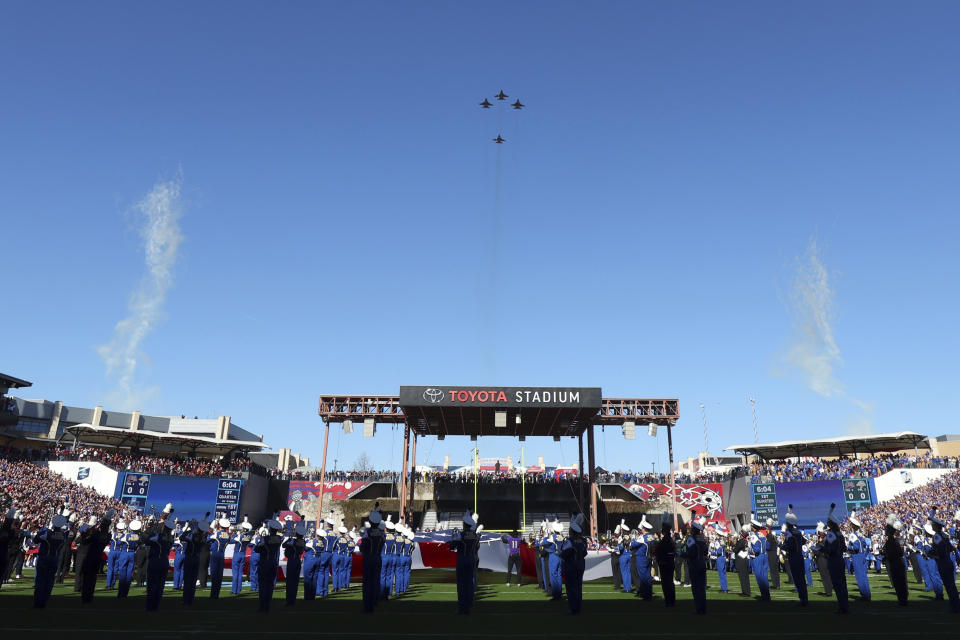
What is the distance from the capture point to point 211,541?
1939cm

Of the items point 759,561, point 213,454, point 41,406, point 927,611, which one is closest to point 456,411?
point 759,561

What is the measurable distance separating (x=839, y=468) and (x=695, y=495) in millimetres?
12237

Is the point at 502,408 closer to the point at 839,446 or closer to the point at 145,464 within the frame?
the point at 145,464

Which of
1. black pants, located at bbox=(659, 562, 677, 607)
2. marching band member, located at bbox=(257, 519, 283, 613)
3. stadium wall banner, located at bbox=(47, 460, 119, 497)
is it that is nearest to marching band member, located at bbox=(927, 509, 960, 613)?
black pants, located at bbox=(659, 562, 677, 607)

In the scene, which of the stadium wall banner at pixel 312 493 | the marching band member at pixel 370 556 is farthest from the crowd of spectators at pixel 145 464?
the marching band member at pixel 370 556

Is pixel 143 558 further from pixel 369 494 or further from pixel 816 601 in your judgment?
pixel 369 494

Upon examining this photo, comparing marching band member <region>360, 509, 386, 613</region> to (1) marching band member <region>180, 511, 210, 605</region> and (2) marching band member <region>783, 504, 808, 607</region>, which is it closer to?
(1) marching band member <region>180, 511, 210, 605</region>

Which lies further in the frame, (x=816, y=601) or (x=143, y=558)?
(x=143, y=558)

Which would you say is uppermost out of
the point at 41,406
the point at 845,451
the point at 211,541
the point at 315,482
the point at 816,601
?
the point at 41,406

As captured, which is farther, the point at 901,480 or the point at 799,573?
the point at 901,480

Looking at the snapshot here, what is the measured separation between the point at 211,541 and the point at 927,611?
→ 62.2 ft

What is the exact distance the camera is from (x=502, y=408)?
4247cm

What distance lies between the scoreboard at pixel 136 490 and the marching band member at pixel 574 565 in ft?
148

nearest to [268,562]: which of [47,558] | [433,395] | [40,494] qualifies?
[47,558]
